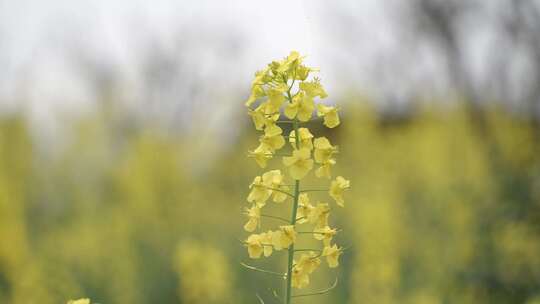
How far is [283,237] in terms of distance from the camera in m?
1.76

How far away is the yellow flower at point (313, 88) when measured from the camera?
188 centimetres

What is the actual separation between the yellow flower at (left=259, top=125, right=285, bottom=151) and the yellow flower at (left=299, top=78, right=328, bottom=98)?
12 centimetres

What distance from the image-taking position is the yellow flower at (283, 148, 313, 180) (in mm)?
1764

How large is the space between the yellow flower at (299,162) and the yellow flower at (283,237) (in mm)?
127

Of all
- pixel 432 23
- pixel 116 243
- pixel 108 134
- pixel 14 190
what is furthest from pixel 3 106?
pixel 432 23

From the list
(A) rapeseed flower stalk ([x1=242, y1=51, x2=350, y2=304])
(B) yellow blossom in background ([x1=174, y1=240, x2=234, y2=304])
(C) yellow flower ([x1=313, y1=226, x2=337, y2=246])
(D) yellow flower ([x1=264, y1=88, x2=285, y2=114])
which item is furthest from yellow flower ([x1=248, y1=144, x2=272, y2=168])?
(B) yellow blossom in background ([x1=174, y1=240, x2=234, y2=304])

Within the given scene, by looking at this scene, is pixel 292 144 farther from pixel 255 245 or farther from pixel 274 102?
pixel 255 245

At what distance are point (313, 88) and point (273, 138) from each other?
6.4 inches

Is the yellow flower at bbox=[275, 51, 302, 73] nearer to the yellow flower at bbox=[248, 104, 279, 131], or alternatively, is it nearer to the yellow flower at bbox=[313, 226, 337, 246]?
the yellow flower at bbox=[248, 104, 279, 131]

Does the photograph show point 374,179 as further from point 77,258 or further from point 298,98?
point 298,98

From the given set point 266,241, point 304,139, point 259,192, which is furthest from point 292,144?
point 266,241

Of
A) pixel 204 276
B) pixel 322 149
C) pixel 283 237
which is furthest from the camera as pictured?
pixel 204 276

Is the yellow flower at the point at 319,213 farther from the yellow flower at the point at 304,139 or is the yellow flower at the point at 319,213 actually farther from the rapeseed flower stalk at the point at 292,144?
the yellow flower at the point at 304,139

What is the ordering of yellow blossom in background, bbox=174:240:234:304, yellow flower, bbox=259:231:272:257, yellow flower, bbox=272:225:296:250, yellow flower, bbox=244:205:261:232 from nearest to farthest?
A: yellow flower, bbox=272:225:296:250
yellow flower, bbox=259:231:272:257
yellow flower, bbox=244:205:261:232
yellow blossom in background, bbox=174:240:234:304
